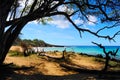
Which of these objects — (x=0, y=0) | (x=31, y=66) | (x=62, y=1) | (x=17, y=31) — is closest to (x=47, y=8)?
(x=62, y=1)

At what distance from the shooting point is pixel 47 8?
21312mm

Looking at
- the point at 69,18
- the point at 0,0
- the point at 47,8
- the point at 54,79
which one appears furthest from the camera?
the point at 69,18

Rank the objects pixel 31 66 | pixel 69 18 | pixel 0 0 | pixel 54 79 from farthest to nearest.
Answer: pixel 31 66, pixel 69 18, pixel 54 79, pixel 0 0

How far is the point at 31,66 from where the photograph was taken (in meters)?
25.2

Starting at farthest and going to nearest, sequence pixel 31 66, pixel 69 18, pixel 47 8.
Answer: pixel 31 66 → pixel 69 18 → pixel 47 8

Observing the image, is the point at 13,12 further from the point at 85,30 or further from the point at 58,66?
the point at 58,66

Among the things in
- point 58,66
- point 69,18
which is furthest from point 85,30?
point 58,66

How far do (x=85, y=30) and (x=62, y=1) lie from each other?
3084mm

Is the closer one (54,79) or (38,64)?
(54,79)

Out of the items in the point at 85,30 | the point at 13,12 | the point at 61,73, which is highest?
the point at 13,12

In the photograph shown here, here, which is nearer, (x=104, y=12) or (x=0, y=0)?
(x=0, y=0)

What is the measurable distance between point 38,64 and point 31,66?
1.53 m

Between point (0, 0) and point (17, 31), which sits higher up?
point (0, 0)

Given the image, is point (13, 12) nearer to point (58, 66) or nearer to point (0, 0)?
point (0, 0)
